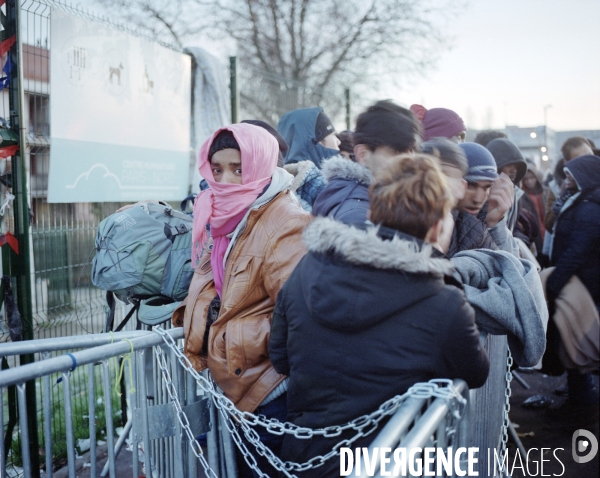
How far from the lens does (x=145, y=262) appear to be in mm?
3270

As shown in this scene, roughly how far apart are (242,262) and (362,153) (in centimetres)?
68

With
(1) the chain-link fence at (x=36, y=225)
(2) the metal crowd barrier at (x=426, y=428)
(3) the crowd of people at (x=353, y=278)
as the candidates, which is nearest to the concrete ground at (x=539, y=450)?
(1) the chain-link fence at (x=36, y=225)

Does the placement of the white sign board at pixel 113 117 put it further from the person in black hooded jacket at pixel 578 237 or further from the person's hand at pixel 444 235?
the person in black hooded jacket at pixel 578 237

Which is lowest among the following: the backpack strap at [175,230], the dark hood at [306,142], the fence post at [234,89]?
the backpack strap at [175,230]

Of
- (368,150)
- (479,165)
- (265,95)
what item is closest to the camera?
(368,150)

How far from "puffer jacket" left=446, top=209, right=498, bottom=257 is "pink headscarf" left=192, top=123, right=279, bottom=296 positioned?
912 mm

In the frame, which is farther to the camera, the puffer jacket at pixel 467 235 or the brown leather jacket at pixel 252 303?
the puffer jacket at pixel 467 235

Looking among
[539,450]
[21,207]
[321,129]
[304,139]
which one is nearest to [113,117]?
[21,207]

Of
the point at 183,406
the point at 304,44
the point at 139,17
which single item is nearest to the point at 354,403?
the point at 183,406

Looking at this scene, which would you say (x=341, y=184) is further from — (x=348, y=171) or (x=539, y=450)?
(x=539, y=450)

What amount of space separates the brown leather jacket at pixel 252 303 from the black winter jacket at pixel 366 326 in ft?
1.17

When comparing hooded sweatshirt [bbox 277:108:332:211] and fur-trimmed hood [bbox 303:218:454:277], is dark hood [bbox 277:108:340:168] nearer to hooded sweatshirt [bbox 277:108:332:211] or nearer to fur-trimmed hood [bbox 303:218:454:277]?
hooded sweatshirt [bbox 277:108:332:211]

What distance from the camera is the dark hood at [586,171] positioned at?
432cm

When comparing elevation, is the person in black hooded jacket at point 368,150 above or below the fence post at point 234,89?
below
